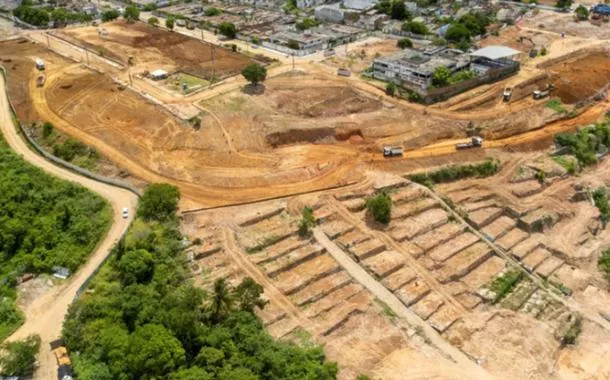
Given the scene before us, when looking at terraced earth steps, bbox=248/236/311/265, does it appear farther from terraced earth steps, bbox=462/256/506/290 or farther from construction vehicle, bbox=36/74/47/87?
construction vehicle, bbox=36/74/47/87

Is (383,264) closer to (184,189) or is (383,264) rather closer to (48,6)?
(184,189)

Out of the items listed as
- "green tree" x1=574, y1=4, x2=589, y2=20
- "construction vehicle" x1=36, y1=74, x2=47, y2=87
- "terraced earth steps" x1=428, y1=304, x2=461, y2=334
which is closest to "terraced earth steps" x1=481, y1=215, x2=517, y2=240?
"terraced earth steps" x1=428, y1=304, x2=461, y2=334

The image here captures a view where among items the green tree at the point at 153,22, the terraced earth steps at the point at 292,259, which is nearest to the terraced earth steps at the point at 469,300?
the terraced earth steps at the point at 292,259

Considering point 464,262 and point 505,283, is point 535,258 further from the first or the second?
point 464,262

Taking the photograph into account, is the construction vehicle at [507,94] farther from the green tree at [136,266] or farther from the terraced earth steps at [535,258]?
the green tree at [136,266]

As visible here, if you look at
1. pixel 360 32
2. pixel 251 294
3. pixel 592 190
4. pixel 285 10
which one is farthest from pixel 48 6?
pixel 592 190
